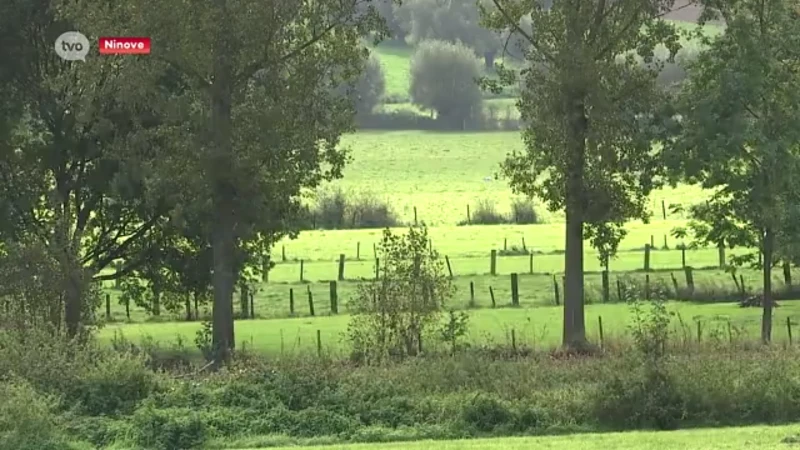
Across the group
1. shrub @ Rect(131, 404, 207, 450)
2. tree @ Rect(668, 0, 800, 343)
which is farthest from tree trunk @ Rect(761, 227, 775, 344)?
shrub @ Rect(131, 404, 207, 450)

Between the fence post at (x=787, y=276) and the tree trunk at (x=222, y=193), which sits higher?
the tree trunk at (x=222, y=193)

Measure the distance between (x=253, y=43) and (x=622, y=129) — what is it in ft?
28.7

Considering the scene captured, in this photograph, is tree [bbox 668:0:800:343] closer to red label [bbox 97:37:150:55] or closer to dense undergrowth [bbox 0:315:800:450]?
dense undergrowth [bbox 0:315:800:450]

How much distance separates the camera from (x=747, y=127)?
2762 centimetres

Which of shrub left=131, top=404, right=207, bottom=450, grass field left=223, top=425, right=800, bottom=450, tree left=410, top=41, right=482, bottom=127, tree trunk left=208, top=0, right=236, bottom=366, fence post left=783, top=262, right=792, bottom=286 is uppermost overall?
tree left=410, top=41, right=482, bottom=127

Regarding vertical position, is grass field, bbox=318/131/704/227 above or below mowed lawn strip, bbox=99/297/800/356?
above

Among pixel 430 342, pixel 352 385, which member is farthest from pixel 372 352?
pixel 352 385

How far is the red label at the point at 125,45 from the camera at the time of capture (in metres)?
27.2

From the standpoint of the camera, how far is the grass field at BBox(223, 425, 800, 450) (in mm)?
14539

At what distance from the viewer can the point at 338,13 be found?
2798cm

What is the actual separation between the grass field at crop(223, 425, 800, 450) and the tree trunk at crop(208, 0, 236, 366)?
1063 centimetres

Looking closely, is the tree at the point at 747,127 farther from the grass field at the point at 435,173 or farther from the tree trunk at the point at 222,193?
the grass field at the point at 435,173

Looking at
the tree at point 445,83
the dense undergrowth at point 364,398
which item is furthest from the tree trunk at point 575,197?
the tree at point 445,83

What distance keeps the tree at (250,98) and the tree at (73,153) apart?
269 centimetres
